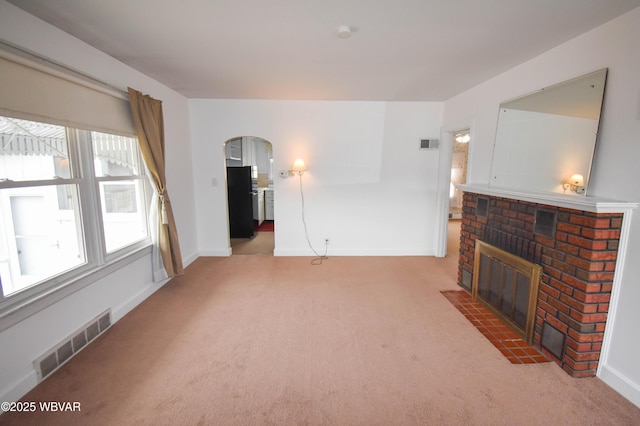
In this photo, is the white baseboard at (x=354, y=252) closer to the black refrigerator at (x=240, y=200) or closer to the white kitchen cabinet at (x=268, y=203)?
the black refrigerator at (x=240, y=200)

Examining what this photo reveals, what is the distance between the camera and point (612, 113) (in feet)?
6.03

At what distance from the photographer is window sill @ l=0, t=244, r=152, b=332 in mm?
1660

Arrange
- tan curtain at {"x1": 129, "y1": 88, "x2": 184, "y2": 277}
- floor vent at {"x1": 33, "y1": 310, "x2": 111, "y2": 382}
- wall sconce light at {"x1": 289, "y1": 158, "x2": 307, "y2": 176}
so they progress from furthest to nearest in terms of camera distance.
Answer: wall sconce light at {"x1": 289, "y1": 158, "x2": 307, "y2": 176} → tan curtain at {"x1": 129, "y1": 88, "x2": 184, "y2": 277} → floor vent at {"x1": 33, "y1": 310, "x2": 111, "y2": 382}

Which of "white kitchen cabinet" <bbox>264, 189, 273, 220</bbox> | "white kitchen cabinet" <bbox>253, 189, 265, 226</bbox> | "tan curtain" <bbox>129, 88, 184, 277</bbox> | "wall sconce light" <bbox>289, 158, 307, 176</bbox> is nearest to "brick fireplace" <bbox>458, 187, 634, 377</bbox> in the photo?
"wall sconce light" <bbox>289, 158, 307, 176</bbox>

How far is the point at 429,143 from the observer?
14.3 feet

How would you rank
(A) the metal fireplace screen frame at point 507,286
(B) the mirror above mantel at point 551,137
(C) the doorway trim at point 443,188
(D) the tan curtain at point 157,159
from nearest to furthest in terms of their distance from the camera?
(B) the mirror above mantel at point 551,137 < (A) the metal fireplace screen frame at point 507,286 < (D) the tan curtain at point 157,159 < (C) the doorway trim at point 443,188

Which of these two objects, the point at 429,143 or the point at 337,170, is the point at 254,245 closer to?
the point at 337,170

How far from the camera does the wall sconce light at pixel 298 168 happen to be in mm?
4145

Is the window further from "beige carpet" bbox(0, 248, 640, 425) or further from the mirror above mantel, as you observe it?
the mirror above mantel

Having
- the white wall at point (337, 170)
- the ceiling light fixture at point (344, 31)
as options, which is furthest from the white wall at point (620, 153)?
the white wall at point (337, 170)

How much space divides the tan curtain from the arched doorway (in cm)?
143

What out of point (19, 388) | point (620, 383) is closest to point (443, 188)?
point (620, 383)

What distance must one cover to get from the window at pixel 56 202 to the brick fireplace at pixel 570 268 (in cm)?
365

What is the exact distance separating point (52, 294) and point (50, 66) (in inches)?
62.6
